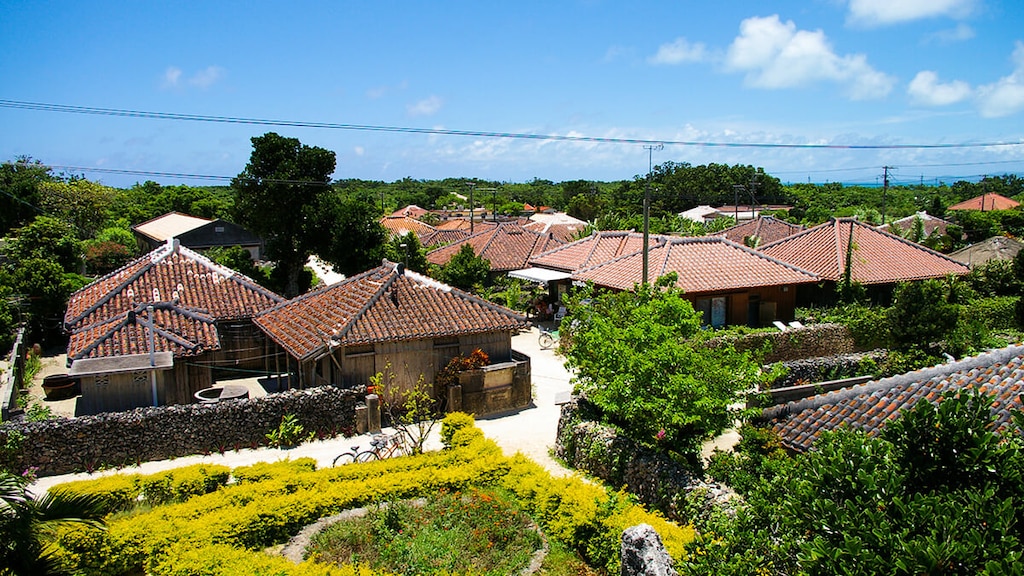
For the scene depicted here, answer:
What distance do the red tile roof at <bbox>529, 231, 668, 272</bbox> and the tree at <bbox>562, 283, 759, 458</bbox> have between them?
1843cm

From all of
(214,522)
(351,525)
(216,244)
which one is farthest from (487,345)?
(216,244)

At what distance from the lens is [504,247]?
42.2 meters

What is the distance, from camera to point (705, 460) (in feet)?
47.9

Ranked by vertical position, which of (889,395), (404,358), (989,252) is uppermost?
(989,252)

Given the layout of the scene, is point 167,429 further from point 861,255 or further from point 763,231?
point 763,231

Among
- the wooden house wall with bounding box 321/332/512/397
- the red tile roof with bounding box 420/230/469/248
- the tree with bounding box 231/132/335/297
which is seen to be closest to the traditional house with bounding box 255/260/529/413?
the wooden house wall with bounding box 321/332/512/397

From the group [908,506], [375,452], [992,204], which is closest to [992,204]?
[992,204]

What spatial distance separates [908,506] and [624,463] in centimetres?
938

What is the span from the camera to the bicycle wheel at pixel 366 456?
47.7 ft

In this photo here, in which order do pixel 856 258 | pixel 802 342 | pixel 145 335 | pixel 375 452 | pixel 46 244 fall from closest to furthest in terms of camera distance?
pixel 375 452 → pixel 145 335 → pixel 802 342 → pixel 856 258 → pixel 46 244

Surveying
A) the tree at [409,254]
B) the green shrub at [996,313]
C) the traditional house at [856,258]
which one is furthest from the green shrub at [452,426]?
the green shrub at [996,313]

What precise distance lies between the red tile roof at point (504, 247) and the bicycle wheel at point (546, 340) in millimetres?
11783

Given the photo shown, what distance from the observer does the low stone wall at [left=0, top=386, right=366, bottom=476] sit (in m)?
14.0

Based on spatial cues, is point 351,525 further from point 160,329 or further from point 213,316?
point 213,316
